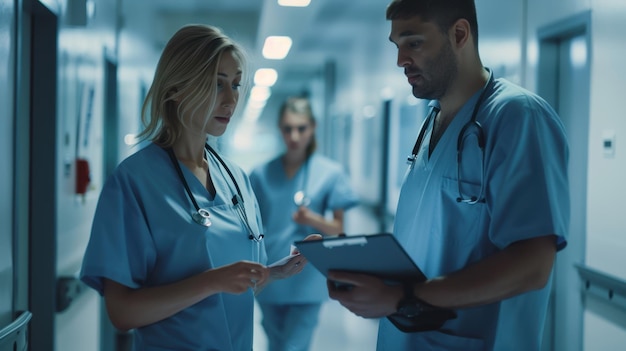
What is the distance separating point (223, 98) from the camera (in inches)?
59.5

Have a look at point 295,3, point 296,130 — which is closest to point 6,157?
point 296,130

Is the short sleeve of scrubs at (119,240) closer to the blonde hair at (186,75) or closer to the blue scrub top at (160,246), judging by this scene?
the blue scrub top at (160,246)

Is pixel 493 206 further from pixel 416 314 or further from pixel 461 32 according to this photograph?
pixel 461 32

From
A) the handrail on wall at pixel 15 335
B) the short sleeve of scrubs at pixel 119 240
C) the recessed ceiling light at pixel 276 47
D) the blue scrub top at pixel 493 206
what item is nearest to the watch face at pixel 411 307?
the blue scrub top at pixel 493 206

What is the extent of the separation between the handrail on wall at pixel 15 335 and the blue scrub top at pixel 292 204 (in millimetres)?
1185

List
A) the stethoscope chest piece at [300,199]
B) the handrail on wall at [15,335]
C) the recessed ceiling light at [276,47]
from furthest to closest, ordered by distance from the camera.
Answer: the recessed ceiling light at [276,47], the stethoscope chest piece at [300,199], the handrail on wall at [15,335]

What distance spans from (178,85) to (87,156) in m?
1.64

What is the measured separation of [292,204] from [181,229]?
1.75 meters

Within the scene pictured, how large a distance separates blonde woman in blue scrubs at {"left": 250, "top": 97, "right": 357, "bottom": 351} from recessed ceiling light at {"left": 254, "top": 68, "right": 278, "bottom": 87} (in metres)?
3.45

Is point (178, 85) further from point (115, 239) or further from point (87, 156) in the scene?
point (87, 156)

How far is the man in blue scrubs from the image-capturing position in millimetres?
1251

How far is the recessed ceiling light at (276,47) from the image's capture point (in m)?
4.81

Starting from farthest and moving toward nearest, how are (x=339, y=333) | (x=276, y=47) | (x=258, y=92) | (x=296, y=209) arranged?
(x=258, y=92)
(x=276, y=47)
(x=339, y=333)
(x=296, y=209)

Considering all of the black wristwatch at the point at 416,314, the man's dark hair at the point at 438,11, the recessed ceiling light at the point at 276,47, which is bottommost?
the black wristwatch at the point at 416,314
